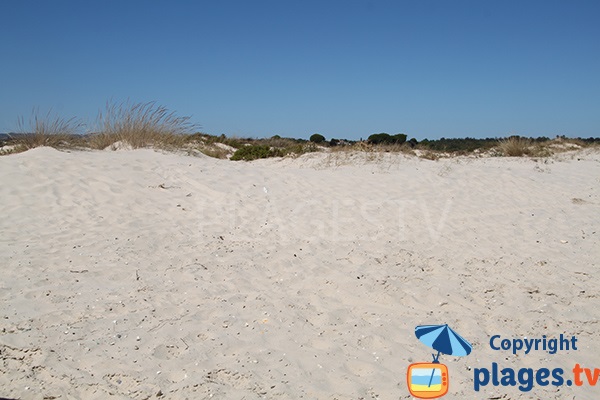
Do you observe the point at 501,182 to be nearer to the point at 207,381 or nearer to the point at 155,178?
the point at 155,178

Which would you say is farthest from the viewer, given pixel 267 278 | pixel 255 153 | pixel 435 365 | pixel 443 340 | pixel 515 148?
pixel 515 148

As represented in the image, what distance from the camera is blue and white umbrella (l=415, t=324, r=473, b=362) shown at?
3.53 metres

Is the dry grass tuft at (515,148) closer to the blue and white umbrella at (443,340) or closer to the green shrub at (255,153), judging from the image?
the green shrub at (255,153)

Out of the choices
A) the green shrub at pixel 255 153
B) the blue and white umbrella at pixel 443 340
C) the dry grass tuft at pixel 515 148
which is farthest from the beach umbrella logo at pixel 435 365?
the dry grass tuft at pixel 515 148

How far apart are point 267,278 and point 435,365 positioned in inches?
81.4

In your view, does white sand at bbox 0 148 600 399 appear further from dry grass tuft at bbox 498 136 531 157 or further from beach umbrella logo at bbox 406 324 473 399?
dry grass tuft at bbox 498 136 531 157

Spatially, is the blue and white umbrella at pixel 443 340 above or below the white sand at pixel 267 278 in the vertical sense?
below

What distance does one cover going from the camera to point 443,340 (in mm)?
3699

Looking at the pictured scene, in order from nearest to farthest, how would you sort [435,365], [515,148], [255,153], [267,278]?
[435,365], [267,278], [255,153], [515,148]


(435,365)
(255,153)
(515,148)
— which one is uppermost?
(515,148)

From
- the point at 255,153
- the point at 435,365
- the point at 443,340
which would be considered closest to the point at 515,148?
the point at 255,153

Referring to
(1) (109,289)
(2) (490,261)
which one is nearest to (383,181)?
(2) (490,261)

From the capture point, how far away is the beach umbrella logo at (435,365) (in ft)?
9.87

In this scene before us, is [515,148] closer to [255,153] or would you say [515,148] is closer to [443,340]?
[255,153]
